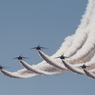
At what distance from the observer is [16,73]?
5536 inches

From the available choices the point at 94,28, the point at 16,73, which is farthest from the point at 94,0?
the point at 16,73

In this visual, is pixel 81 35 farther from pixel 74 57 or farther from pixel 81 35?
pixel 74 57

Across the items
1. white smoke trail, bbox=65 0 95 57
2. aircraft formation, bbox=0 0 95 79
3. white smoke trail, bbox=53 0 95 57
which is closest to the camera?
aircraft formation, bbox=0 0 95 79

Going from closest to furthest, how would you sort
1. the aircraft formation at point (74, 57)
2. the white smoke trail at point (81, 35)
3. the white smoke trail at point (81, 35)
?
the aircraft formation at point (74, 57)
the white smoke trail at point (81, 35)
the white smoke trail at point (81, 35)

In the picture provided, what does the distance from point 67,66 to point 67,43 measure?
2279 centimetres

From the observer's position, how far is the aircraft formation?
131m

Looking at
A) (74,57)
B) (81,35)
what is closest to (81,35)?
(81,35)

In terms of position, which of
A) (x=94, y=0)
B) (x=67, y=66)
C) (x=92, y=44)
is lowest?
(x=67, y=66)

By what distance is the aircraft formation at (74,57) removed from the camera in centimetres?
13138

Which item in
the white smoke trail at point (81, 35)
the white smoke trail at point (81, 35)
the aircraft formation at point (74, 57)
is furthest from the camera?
the white smoke trail at point (81, 35)

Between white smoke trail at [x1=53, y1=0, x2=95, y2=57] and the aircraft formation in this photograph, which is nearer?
the aircraft formation

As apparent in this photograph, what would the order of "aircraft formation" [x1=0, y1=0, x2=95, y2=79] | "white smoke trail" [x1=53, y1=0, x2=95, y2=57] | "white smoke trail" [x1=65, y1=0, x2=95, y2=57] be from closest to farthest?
"aircraft formation" [x1=0, y1=0, x2=95, y2=79] → "white smoke trail" [x1=65, y1=0, x2=95, y2=57] → "white smoke trail" [x1=53, y1=0, x2=95, y2=57]

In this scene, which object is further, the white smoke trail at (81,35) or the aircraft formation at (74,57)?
the white smoke trail at (81,35)

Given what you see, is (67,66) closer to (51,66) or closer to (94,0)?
(51,66)
